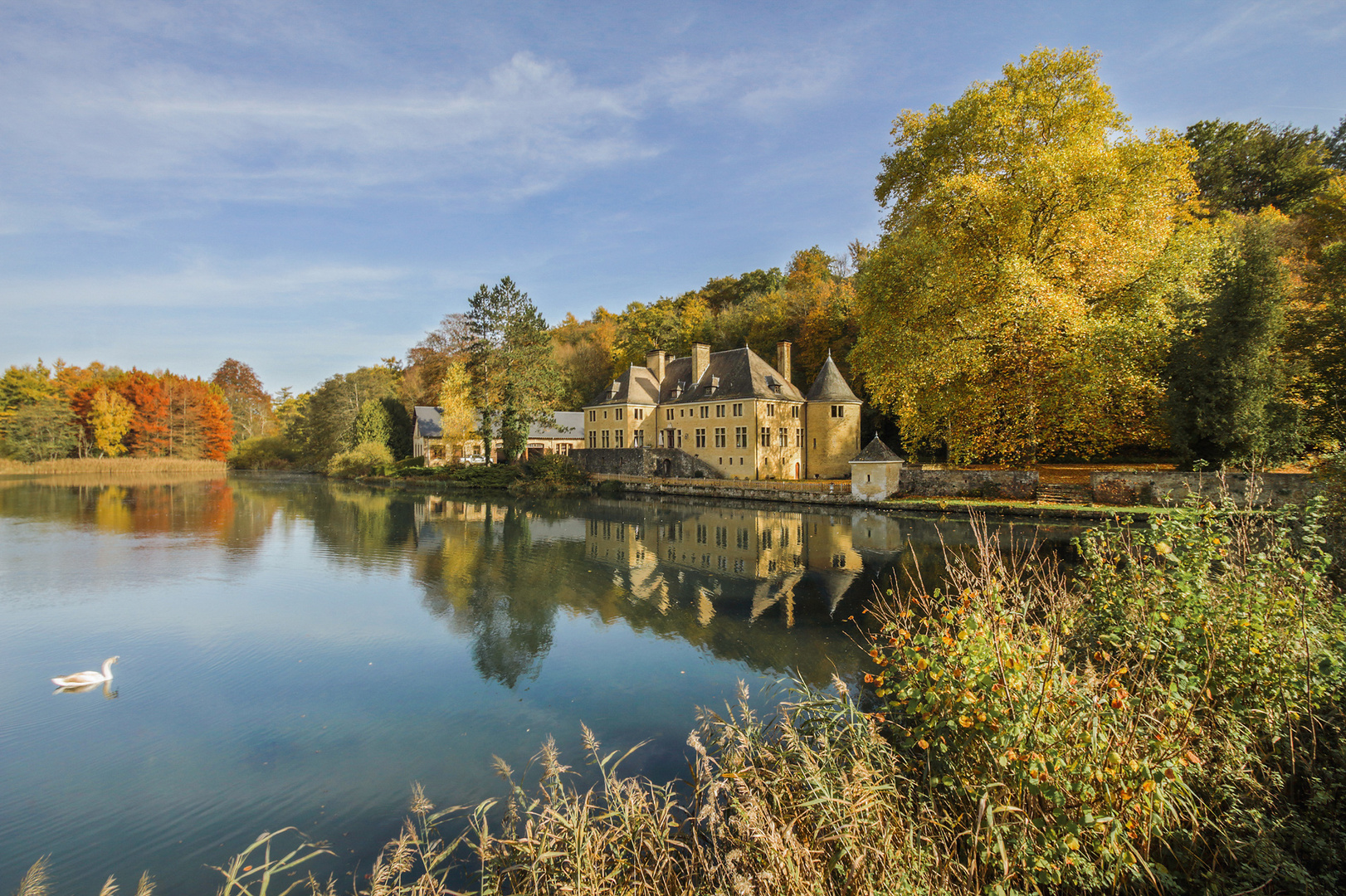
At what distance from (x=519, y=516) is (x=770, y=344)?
81.8ft

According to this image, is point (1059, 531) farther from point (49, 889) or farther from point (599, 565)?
point (49, 889)

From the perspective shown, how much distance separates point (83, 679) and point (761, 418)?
3013 centimetres

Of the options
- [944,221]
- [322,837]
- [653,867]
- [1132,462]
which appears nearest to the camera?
[653,867]

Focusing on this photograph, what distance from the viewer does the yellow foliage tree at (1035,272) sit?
62.3ft

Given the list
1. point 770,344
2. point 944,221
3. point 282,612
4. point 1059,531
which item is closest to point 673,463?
point 770,344

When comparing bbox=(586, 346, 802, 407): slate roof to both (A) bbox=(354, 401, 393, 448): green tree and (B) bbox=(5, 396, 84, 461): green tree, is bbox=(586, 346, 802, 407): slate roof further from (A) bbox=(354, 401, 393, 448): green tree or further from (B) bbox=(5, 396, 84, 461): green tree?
(B) bbox=(5, 396, 84, 461): green tree

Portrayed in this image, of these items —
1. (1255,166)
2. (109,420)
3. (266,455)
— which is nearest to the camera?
(1255,166)

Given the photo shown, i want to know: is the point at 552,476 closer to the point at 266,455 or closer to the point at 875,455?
the point at 875,455

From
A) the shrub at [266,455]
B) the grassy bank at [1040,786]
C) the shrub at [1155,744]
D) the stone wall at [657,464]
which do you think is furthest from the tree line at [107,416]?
the shrub at [1155,744]

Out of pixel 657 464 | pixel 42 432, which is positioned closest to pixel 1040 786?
pixel 657 464

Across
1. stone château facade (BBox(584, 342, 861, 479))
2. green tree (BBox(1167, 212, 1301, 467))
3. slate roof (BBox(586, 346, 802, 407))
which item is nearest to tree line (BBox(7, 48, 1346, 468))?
green tree (BBox(1167, 212, 1301, 467))

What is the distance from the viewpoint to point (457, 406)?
42344mm

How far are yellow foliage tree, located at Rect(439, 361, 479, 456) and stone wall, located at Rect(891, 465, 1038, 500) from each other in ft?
93.4

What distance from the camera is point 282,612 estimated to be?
11.5m
